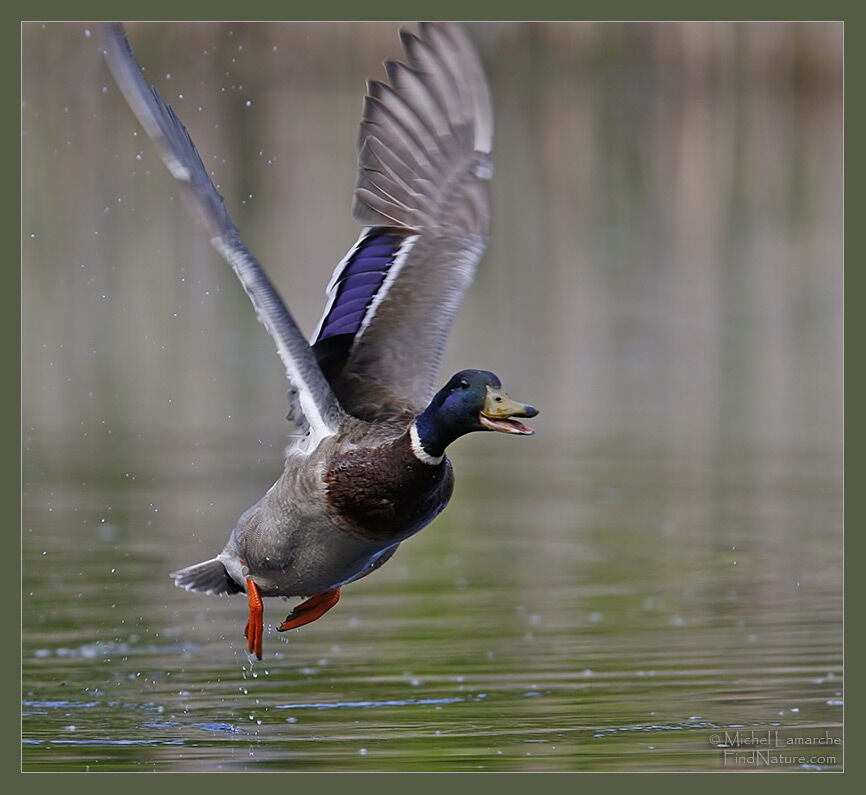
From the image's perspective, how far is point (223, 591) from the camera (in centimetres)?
623

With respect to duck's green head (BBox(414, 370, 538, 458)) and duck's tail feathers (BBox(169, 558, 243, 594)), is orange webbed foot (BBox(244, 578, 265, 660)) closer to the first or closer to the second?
duck's tail feathers (BBox(169, 558, 243, 594))

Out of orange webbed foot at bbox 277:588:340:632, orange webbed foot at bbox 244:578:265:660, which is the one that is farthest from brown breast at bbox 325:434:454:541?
orange webbed foot at bbox 277:588:340:632

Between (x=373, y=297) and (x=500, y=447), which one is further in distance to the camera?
(x=500, y=447)

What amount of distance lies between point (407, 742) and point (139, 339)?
20.7 feet

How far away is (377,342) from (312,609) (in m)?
1.09

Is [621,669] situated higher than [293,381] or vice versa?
[293,381]

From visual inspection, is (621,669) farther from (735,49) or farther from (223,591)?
(735,49)

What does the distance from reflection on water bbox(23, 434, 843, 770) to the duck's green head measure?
1176mm

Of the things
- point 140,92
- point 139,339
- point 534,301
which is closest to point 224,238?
point 140,92

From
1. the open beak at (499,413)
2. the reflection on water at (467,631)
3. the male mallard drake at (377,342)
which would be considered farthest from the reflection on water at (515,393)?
the open beak at (499,413)

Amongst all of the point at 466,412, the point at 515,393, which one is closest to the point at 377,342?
the point at 466,412

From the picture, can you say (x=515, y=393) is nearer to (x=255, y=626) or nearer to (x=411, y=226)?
(x=411, y=226)

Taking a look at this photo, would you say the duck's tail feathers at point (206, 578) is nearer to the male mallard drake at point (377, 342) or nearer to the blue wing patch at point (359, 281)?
the male mallard drake at point (377, 342)

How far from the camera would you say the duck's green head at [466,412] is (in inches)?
206
